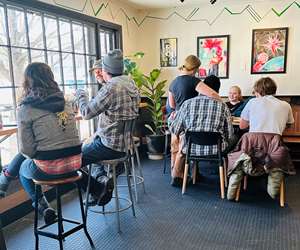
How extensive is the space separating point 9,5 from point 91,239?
2.18 m

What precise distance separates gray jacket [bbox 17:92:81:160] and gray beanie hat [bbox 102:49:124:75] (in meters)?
0.56

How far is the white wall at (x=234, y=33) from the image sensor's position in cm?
455

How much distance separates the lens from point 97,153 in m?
2.49

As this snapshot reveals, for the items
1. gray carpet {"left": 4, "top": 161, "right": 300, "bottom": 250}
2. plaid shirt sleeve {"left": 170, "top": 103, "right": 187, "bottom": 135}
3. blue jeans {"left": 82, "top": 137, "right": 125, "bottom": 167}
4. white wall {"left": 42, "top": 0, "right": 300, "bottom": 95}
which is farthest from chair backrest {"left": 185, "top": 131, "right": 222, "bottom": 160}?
white wall {"left": 42, "top": 0, "right": 300, "bottom": 95}

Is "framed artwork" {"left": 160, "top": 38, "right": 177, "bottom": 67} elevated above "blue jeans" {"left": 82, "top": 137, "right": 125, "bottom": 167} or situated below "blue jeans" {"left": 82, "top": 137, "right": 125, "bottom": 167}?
above

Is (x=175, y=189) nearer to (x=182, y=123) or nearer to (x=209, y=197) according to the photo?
(x=209, y=197)

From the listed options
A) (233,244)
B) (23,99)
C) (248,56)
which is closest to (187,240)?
(233,244)

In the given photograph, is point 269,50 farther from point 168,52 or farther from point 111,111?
point 111,111

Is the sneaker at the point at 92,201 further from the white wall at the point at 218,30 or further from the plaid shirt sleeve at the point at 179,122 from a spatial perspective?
the white wall at the point at 218,30

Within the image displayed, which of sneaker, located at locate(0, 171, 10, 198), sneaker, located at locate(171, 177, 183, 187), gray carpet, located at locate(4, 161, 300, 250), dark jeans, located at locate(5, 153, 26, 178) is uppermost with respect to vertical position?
dark jeans, located at locate(5, 153, 26, 178)

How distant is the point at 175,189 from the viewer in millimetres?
3465

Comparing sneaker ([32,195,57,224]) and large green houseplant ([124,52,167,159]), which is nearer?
sneaker ([32,195,57,224])

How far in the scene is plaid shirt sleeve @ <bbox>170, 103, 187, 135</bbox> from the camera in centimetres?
319

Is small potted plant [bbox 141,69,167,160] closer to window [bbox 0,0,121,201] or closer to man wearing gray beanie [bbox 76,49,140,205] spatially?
window [bbox 0,0,121,201]
